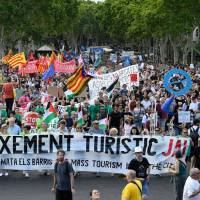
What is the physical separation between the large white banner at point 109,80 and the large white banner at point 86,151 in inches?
320

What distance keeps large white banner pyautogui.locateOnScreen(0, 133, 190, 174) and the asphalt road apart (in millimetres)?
280

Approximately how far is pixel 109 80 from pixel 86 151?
9.16 metres

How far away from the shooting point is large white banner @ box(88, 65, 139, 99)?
23656mm

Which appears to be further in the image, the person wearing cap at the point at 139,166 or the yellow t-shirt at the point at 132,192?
the person wearing cap at the point at 139,166

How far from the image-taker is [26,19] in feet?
204

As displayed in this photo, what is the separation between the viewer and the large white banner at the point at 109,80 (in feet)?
77.6

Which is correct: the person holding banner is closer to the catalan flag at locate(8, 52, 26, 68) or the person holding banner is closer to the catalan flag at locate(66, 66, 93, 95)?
the catalan flag at locate(66, 66, 93, 95)

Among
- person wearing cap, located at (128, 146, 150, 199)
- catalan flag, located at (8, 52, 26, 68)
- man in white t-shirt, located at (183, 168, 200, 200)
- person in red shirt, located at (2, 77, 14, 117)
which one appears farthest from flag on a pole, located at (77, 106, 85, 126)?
catalan flag, located at (8, 52, 26, 68)

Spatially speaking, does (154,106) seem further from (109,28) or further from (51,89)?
(109,28)

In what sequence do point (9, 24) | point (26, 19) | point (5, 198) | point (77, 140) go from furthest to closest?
point (26, 19) < point (9, 24) < point (77, 140) < point (5, 198)

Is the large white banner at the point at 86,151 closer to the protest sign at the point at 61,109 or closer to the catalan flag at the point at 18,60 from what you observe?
the protest sign at the point at 61,109

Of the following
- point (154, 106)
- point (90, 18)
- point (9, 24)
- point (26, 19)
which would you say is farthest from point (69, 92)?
point (90, 18)

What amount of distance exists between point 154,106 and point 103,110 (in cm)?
225

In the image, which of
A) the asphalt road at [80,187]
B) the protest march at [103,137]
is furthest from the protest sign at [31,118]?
the asphalt road at [80,187]
